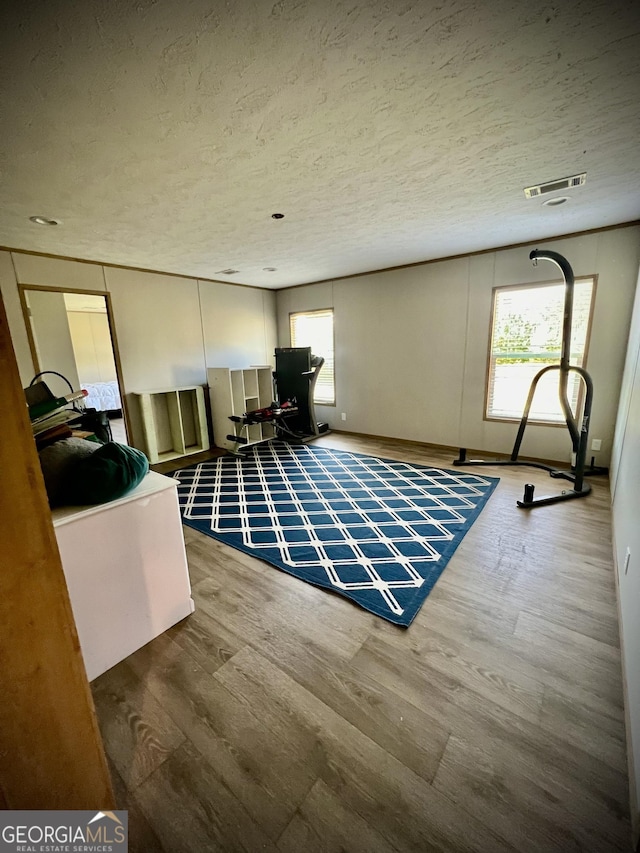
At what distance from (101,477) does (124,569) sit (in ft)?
1.59

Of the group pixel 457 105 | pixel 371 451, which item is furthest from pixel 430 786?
pixel 371 451

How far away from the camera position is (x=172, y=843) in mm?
1009

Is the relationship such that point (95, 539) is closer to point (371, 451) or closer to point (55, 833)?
point (55, 833)

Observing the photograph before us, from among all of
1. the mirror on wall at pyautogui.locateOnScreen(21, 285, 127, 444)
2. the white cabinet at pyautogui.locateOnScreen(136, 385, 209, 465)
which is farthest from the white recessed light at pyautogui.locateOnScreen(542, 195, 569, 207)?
the mirror on wall at pyautogui.locateOnScreen(21, 285, 127, 444)

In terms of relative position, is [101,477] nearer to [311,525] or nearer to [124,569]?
[124,569]

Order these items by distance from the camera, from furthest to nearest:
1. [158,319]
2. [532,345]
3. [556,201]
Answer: [158,319] < [532,345] < [556,201]

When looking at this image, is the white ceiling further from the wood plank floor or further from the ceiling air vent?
the wood plank floor

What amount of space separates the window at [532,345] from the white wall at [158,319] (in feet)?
13.0

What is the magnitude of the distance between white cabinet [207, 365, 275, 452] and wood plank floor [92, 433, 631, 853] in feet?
10.4

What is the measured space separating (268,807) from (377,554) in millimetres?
1481

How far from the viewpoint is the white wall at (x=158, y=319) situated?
3.63m

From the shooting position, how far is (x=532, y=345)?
13.1 ft

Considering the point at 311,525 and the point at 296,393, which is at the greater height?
the point at 296,393

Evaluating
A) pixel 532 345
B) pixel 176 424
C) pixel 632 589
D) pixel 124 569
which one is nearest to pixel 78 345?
pixel 176 424
